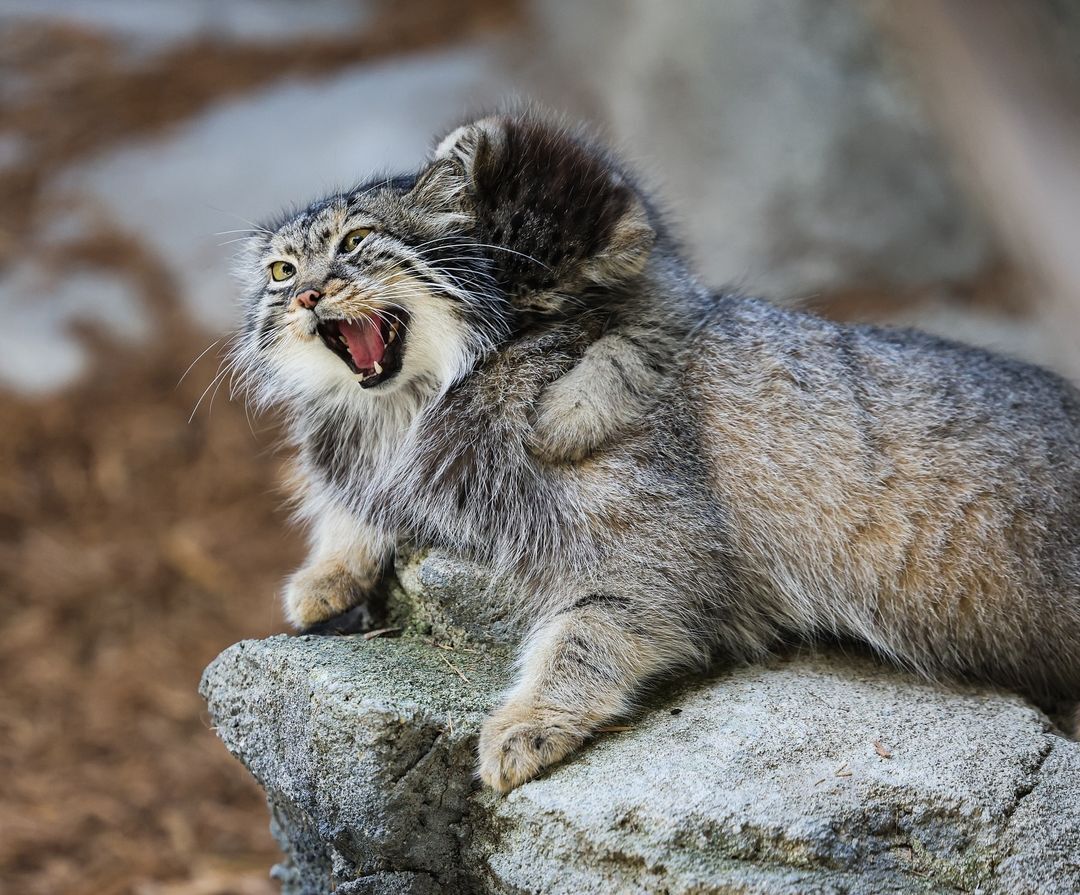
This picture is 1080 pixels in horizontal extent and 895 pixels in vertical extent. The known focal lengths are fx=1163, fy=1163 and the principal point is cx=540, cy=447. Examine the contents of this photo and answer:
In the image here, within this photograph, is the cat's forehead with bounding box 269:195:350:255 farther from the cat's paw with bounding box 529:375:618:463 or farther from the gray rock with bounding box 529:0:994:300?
the gray rock with bounding box 529:0:994:300

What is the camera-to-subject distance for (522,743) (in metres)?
3.08

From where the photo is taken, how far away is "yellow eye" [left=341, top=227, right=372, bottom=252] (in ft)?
→ 11.8

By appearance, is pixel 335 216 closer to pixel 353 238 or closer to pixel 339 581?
pixel 353 238

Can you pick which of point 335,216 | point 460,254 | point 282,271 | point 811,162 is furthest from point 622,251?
point 811,162

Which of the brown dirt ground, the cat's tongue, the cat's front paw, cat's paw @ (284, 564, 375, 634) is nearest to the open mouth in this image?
the cat's tongue

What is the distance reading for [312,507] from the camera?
13.6 ft

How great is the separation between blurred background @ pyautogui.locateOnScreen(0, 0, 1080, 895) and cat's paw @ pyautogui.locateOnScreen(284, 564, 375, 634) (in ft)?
10.7

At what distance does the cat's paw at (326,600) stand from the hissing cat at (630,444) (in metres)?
0.02

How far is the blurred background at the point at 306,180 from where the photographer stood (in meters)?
7.44

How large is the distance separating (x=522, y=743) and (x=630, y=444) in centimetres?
97

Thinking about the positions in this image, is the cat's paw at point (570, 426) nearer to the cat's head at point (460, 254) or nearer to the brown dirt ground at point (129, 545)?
the cat's head at point (460, 254)

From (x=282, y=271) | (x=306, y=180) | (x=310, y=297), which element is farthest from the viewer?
(x=306, y=180)

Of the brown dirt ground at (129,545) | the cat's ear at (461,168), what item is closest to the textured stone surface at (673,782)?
the cat's ear at (461,168)

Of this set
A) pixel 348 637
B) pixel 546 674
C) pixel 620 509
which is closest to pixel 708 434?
pixel 620 509
